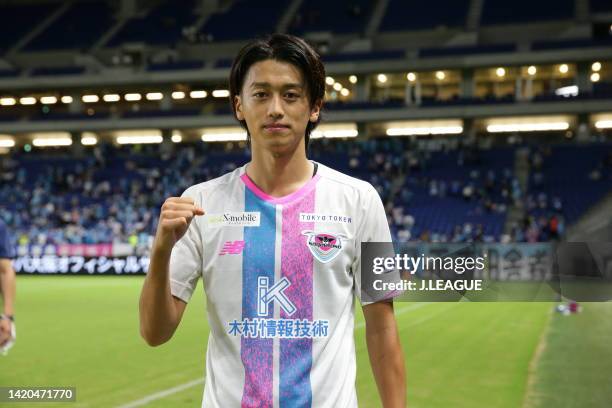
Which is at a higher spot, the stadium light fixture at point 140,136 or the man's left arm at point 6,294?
the stadium light fixture at point 140,136

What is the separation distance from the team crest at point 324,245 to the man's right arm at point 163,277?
0.43 metres

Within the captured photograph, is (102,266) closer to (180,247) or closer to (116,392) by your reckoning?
(116,392)

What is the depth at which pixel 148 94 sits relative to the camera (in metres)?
50.4

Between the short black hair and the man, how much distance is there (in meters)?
3.88

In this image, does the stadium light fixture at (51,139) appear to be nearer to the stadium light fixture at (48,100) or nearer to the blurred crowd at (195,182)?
the stadium light fixture at (48,100)

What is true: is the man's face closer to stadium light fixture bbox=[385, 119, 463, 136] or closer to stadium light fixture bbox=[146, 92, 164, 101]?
stadium light fixture bbox=[385, 119, 463, 136]

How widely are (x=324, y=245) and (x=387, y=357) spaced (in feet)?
1.51

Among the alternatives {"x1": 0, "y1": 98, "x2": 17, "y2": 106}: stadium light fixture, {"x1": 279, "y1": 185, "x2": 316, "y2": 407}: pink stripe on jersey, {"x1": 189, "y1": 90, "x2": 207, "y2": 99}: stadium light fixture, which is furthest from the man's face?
{"x1": 0, "y1": 98, "x2": 17, "y2": 106}: stadium light fixture

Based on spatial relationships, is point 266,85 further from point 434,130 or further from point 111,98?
point 111,98

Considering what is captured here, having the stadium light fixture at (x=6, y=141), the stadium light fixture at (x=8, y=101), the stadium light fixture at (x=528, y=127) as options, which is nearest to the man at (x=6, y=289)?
the stadium light fixture at (x=528, y=127)

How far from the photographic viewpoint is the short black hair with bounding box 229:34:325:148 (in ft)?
7.74

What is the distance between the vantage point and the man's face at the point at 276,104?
7.72ft

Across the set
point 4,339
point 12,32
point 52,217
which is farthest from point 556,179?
point 12,32

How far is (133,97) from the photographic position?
50.6 meters
